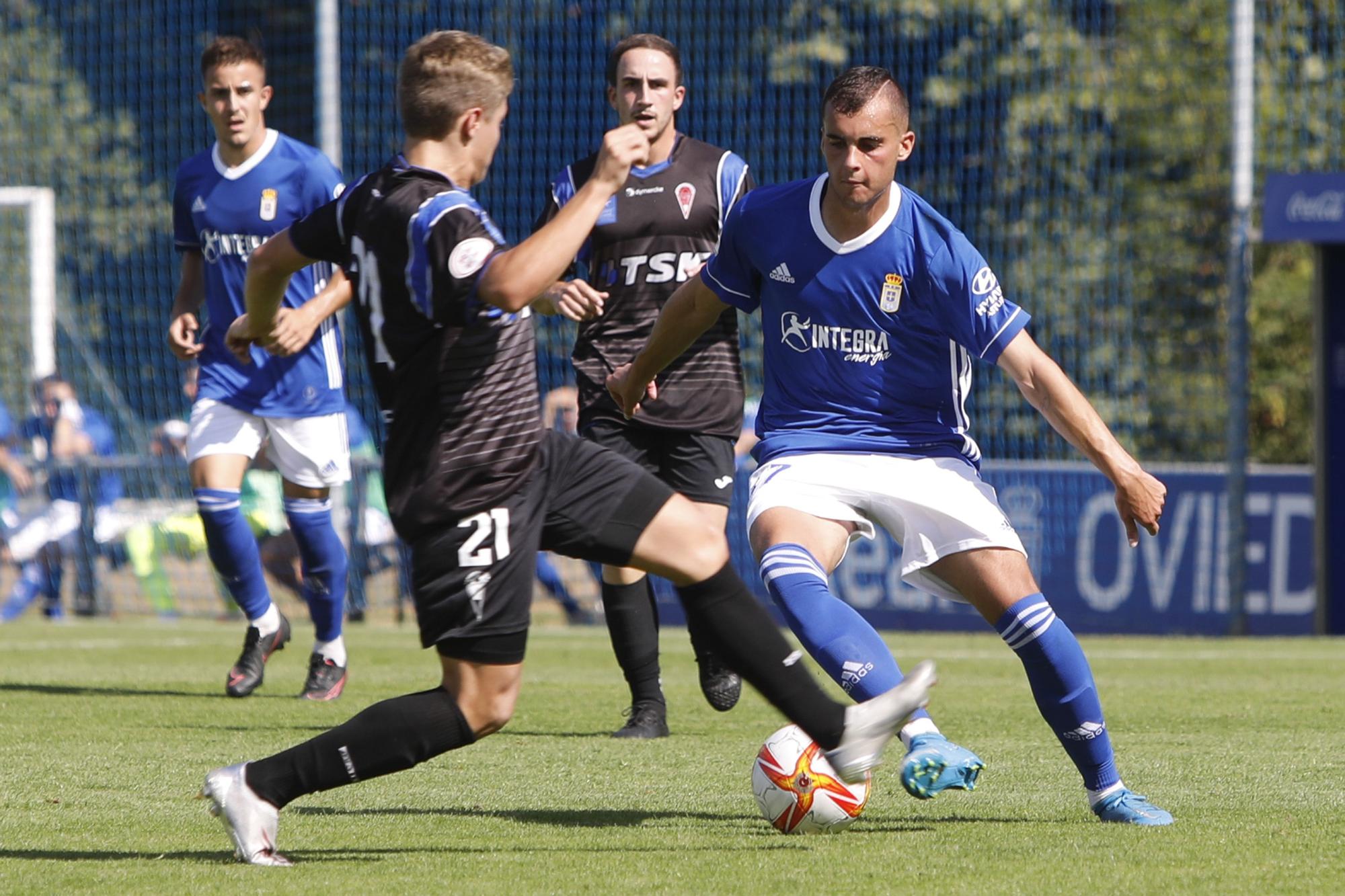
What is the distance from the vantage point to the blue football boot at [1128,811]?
465 cm

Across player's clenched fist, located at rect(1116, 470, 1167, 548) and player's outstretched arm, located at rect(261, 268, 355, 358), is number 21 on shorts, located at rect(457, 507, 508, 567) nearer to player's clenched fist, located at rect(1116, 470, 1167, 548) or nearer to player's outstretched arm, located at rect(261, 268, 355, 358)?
player's outstretched arm, located at rect(261, 268, 355, 358)

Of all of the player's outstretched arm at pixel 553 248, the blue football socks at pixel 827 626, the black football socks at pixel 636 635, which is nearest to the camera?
the player's outstretched arm at pixel 553 248

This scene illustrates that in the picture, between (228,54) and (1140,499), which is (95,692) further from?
(1140,499)

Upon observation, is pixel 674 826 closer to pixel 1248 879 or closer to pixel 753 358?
pixel 1248 879

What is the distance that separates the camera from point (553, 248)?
12.9 feet

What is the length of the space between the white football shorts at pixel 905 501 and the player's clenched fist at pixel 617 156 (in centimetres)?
121

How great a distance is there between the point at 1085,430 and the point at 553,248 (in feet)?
4.57

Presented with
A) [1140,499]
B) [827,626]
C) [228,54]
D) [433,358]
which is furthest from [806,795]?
[228,54]

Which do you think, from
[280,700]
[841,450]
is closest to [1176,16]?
[280,700]

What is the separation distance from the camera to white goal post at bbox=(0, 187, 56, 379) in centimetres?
1582

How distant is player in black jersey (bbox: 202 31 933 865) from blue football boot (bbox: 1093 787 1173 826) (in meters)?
0.86

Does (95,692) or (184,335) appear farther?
(95,692)

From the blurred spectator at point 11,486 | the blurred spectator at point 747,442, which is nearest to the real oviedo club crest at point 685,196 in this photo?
the blurred spectator at point 747,442

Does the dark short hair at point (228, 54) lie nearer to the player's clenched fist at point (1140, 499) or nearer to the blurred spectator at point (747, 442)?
the blurred spectator at point (747, 442)
